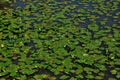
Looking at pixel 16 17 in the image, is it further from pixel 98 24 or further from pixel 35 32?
pixel 98 24

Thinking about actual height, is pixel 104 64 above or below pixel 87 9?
below

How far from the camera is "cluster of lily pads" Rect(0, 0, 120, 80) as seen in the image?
692 cm

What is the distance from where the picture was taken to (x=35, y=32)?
344 inches

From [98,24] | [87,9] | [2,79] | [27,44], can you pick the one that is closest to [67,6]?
[87,9]

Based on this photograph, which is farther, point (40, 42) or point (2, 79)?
point (40, 42)

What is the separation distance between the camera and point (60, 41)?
8.24 meters

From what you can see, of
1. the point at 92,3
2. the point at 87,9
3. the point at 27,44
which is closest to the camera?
the point at 27,44

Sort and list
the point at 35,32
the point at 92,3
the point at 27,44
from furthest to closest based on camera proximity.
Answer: the point at 92,3 < the point at 35,32 < the point at 27,44

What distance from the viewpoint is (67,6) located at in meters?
11.2

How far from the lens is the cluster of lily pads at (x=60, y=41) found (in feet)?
22.7

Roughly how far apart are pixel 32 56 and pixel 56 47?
831mm

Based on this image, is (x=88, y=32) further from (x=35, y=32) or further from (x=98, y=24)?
(x=35, y=32)

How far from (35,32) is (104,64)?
2689mm

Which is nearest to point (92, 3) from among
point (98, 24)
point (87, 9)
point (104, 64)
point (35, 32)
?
point (87, 9)
